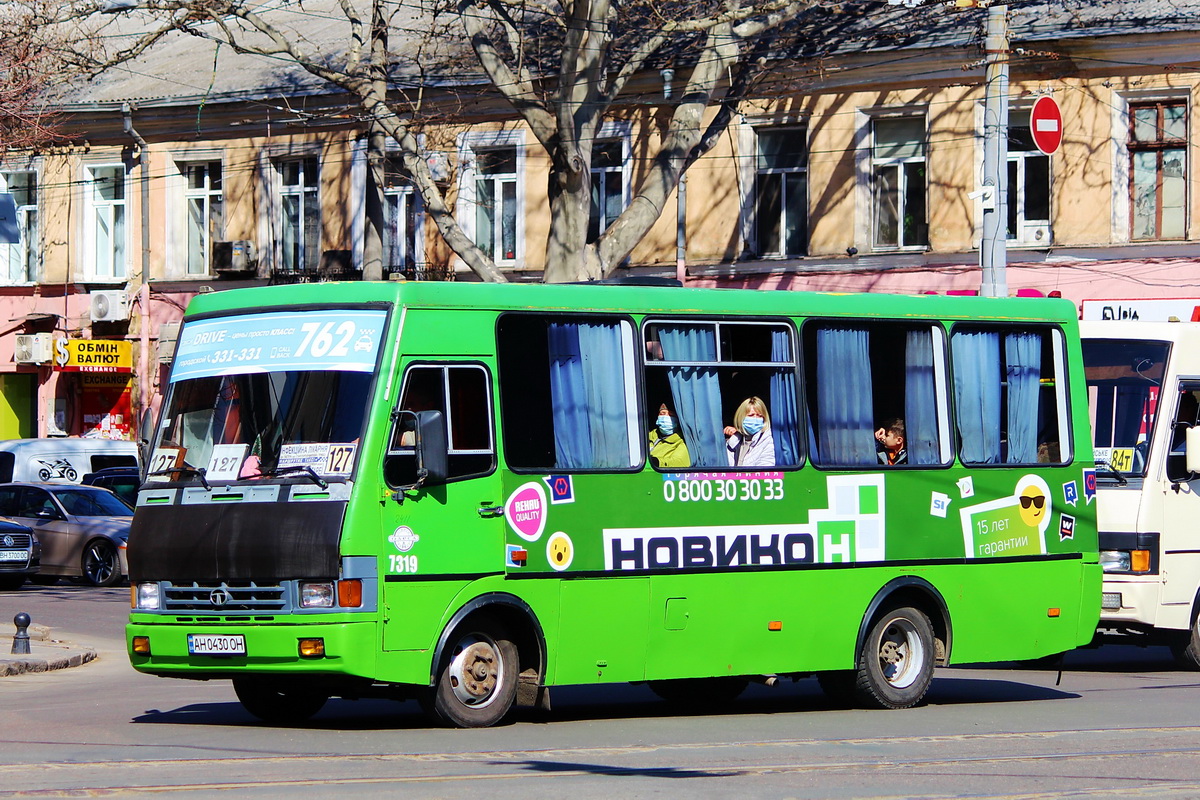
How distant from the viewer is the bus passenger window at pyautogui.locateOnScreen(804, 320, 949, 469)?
1334 centimetres

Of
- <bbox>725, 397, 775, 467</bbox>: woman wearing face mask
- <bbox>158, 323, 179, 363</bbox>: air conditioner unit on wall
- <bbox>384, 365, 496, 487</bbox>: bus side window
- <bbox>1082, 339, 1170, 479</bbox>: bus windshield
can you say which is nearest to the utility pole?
<bbox>1082, 339, 1170, 479</bbox>: bus windshield

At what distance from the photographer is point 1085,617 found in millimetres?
14555

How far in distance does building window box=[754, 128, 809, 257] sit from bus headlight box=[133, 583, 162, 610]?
20885 millimetres

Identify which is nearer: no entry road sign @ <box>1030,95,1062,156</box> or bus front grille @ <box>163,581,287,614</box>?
bus front grille @ <box>163,581,287,614</box>

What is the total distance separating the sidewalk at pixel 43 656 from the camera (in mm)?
16422

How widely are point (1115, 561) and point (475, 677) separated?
7095 millimetres

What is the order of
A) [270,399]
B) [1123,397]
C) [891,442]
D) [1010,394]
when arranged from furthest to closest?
[1123,397] → [1010,394] → [891,442] → [270,399]

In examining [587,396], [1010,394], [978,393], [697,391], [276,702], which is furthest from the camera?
[1010,394]

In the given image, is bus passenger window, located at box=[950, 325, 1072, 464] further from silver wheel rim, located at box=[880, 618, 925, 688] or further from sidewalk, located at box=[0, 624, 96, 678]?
sidewalk, located at box=[0, 624, 96, 678]

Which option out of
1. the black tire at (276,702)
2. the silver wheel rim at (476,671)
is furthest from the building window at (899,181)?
the silver wheel rim at (476,671)

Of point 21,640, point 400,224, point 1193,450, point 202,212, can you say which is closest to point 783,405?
point 1193,450

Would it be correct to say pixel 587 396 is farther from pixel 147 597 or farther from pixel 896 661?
pixel 896 661

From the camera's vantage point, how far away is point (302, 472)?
441 inches

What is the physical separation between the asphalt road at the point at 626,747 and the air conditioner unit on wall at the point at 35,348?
2299cm
